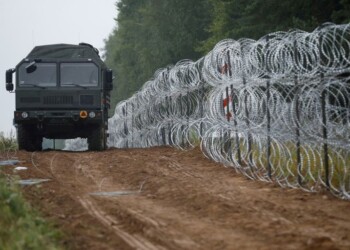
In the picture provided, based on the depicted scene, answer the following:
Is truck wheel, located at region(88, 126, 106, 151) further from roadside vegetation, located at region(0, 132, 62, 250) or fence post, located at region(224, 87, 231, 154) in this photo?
roadside vegetation, located at region(0, 132, 62, 250)

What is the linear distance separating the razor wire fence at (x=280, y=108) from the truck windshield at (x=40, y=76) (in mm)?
4140

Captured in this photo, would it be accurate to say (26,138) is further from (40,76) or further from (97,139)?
(97,139)

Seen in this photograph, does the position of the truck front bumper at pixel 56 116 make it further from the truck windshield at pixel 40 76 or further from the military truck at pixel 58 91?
the truck windshield at pixel 40 76

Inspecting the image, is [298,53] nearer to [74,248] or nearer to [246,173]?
[246,173]

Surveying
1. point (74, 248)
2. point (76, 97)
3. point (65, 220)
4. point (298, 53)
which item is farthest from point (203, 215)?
point (76, 97)

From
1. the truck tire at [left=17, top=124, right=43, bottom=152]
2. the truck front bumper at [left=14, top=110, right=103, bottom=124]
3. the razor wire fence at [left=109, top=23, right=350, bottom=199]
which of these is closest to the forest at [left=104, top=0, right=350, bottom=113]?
the truck front bumper at [left=14, top=110, right=103, bottom=124]

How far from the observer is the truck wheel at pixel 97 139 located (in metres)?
19.2

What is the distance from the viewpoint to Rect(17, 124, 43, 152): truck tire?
62.5 feet

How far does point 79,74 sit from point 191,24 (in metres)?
24.3

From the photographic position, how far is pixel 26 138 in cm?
1936

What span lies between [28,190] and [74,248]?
3.73 meters

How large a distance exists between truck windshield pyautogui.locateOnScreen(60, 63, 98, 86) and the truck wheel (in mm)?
1506

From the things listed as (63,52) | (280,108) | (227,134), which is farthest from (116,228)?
(63,52)

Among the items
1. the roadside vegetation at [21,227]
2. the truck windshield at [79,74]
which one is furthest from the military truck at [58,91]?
the roadside vegetation at [21,227]
